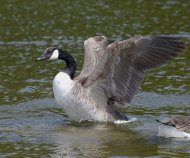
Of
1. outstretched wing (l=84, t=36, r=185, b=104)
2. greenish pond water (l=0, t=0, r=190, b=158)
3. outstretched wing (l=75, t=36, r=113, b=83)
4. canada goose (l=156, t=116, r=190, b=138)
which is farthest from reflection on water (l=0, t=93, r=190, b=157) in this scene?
outstretched wing (l=75, t=36, r=113, b=83)

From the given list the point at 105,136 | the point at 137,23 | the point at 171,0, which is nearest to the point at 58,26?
the point at 137,23

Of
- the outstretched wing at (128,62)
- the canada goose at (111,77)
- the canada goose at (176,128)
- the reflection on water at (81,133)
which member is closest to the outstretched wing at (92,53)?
the canada goose at (111,77)

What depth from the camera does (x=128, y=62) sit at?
43.2 feet

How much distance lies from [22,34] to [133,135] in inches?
342

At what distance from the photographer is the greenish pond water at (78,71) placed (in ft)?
37.9

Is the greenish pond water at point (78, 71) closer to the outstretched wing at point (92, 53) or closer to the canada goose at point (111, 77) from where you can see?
the canada goose at point (111, 77)

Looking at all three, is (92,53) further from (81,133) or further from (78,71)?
(78,71)

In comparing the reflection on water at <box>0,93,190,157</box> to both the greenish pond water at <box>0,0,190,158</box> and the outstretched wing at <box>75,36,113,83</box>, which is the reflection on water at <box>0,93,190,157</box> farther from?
the outstretched wing at <box>75,36,113,83</box>

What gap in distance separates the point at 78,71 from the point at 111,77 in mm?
3710

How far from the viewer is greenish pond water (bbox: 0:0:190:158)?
1156cm

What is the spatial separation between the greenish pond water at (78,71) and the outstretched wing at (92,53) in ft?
3.32

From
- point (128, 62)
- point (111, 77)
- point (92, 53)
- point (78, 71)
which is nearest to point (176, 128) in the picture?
point (128, 62)

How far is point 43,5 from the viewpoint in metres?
24.1

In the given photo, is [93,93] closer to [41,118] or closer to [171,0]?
[41,118]
